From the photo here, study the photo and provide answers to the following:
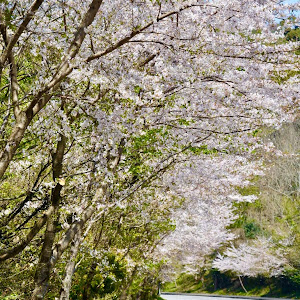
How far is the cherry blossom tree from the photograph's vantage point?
5.48 m

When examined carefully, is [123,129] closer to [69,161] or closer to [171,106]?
[171,106]

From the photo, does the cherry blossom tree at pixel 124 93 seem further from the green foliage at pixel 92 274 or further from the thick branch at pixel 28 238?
the green foliage at pixel 92 274

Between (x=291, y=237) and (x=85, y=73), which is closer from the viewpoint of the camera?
(x=85, y=73)

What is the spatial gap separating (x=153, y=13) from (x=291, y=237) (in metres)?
30.4

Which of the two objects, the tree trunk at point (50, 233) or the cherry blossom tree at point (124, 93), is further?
the tree trunk at point (50, 233)

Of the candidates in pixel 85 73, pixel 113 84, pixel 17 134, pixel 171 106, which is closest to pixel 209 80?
pixel 171 106

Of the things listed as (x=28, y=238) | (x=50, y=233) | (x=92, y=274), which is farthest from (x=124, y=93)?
(x=92, y=274)

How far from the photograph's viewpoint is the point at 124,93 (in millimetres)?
5363

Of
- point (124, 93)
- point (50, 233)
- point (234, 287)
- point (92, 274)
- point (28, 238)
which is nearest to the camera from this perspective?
point (124, 93)

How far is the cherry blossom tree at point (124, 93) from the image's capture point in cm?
548

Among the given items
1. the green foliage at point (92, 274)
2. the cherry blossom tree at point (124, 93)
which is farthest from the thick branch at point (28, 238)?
the green foliage at point (92, 274)

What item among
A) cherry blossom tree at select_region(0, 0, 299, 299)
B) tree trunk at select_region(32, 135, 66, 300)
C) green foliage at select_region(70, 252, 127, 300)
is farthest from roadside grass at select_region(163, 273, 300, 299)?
tree trunk at select_region(32, 135, 66, 300)

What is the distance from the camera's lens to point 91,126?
240 inches

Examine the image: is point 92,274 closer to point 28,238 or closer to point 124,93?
point 28,238
